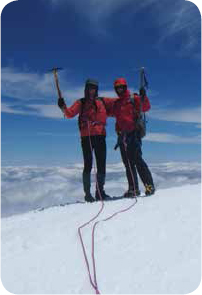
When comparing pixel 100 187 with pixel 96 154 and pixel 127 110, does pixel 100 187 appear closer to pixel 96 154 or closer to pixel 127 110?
pixel 96 154

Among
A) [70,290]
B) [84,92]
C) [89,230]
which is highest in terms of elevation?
[84,92]

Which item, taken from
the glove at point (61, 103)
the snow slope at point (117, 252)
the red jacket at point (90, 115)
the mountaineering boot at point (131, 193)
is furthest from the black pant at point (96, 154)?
the snow slope at point (117, 252)

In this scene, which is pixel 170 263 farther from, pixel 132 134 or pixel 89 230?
pixel 132 134

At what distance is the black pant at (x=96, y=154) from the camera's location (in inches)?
354

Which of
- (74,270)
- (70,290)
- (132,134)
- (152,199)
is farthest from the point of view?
(132,134)

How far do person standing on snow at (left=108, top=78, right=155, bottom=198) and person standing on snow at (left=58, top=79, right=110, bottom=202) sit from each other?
15.0 inches

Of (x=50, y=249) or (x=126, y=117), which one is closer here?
(x=50, y=249)

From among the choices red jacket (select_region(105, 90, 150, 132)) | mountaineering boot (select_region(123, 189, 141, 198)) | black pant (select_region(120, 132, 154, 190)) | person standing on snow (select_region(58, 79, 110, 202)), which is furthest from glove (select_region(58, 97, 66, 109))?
mountaineering boot (select_region(123, 189, 141, 198))

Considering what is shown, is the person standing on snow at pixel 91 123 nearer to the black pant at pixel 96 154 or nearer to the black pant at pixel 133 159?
the black pant at pixel 96 154

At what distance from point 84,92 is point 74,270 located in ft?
14.4

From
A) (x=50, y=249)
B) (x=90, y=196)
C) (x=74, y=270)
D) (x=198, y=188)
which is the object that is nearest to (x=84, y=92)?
(x=90, y=196)

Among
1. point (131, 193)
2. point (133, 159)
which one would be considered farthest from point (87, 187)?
point (133, 159)

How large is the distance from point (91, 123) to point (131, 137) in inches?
35.0

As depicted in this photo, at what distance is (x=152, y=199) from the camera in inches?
323
